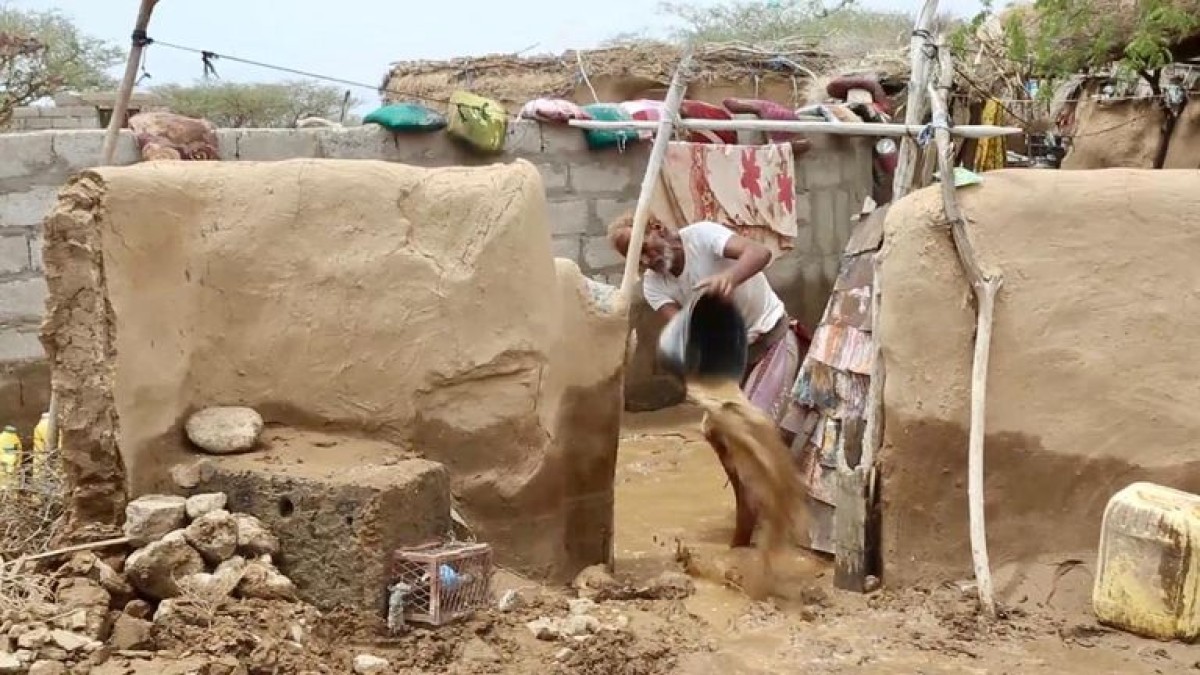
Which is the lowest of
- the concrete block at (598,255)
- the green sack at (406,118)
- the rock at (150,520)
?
the rock at (150,520)

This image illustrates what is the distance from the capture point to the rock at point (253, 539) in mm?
3854

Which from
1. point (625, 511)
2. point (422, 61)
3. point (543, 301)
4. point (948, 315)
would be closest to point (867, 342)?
point (948, 315)

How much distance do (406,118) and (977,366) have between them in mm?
3839

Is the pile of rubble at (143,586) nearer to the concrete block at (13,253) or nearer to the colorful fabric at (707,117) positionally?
the concrete block at (13,253)

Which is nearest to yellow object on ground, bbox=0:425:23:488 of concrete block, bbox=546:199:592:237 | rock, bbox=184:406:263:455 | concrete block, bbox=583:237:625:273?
rock, bbox=184:406:263:455

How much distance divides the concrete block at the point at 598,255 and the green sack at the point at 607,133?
57 centimetres

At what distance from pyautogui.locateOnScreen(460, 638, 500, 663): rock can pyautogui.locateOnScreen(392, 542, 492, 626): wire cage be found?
104mm

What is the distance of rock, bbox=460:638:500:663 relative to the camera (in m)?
3.75

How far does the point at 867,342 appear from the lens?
5.19 meters

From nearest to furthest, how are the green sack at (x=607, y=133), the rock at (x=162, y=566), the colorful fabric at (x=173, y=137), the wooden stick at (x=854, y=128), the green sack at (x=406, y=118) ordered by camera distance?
the rock at (x=162, y=566) → the wooden stick at (x=854, y=128) → the colorful fabric at (x=173, y=137) → the green sack at (x=406, y=118) → the green sack at (x=607, y=133)

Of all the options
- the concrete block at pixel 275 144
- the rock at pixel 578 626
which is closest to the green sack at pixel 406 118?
the concrete block at pixel 275 144

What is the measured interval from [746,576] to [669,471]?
2.26 metres

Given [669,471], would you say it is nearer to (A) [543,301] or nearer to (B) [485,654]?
(A) [543,301]

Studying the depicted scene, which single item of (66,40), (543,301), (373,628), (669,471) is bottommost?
(669,471)
